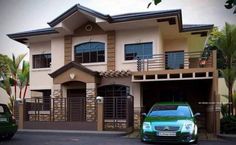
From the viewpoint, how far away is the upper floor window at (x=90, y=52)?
Answer: 2109 cm

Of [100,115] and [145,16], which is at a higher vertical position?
[145,16]

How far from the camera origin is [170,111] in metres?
13.5

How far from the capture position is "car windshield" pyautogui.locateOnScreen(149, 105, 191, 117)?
13.1 metres

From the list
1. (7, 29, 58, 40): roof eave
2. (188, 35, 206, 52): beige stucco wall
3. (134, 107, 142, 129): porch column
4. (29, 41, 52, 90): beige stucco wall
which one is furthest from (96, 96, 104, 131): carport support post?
(188, 35, 206, 52): beige stucco wall

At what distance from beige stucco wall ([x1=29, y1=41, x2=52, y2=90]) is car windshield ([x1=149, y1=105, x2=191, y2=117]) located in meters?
10.9

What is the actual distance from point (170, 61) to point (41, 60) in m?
9.03

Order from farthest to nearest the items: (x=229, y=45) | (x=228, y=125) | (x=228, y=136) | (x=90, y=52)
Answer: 1. (x=90, y=52)
2. (x=229, y=45)
3. (x=228, y=125)
4. (x=228, y=136)

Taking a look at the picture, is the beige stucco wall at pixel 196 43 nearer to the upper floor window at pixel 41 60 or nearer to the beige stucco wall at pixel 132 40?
the beige stucco wall at pixel 132 40

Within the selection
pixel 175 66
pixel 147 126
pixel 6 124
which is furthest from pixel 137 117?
pixel 6 124

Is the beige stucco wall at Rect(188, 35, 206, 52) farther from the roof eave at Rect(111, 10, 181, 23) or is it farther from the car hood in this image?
the car hood

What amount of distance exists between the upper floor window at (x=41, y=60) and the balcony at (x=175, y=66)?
722 cm

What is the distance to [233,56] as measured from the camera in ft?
57.7

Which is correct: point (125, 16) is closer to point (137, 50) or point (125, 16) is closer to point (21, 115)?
point (137, 50)

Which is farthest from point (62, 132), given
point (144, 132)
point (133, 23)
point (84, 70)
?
point (133, 23)
